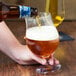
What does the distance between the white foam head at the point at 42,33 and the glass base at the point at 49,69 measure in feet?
0.29

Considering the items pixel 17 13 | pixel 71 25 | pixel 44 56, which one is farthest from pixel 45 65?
pixel 71 25

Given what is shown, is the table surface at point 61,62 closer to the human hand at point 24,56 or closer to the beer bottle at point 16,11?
the human hand at point 24,56

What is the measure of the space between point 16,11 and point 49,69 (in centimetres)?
19

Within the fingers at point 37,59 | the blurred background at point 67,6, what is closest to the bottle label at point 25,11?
the fingers at point 37,59

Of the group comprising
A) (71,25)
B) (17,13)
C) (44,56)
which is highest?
(17,13)

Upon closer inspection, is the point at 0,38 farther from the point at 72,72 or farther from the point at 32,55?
the point at 72,72

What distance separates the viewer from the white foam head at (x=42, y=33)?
605 mm

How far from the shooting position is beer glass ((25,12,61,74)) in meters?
0.60

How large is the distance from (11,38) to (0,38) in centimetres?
4

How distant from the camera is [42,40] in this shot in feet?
1.97

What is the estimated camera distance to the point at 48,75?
608 mm

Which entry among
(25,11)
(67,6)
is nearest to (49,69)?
(25,11)

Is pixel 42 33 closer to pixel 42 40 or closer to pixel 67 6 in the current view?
pixel 42 40

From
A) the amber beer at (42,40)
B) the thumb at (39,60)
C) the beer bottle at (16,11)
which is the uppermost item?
the beer bottle at (16,11)
